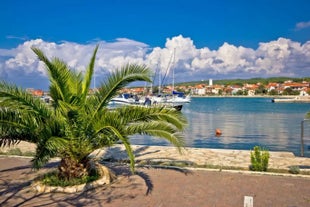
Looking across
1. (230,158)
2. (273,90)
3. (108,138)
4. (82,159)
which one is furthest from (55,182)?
(273,90)

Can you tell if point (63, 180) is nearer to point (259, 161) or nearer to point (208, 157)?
point (259, 161)

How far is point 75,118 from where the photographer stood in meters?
6.93

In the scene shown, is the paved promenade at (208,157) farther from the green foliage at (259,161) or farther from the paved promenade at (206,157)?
the green foliage at (259,161)

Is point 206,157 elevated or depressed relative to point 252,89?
depressed

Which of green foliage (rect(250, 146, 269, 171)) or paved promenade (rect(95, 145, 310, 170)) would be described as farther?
paved promenade (rect(95, 145, 310, 170))

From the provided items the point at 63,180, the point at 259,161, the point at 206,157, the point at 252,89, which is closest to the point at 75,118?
the point at 63,180

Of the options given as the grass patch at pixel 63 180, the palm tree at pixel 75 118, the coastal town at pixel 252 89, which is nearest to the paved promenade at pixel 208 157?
the grass patch at pixel 63 180

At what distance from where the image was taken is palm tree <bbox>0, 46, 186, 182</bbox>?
661 cm

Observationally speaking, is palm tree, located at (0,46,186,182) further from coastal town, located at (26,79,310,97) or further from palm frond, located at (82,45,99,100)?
coastal town, located at (26,79,310,97)

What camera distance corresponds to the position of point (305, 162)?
33.0ft

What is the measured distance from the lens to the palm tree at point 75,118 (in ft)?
21.7

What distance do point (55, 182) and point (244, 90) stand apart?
6738 inches

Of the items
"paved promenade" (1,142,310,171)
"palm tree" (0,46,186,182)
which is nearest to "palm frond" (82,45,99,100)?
"palm tree" (0,46,186,182)

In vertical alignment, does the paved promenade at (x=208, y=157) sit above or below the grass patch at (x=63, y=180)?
below
